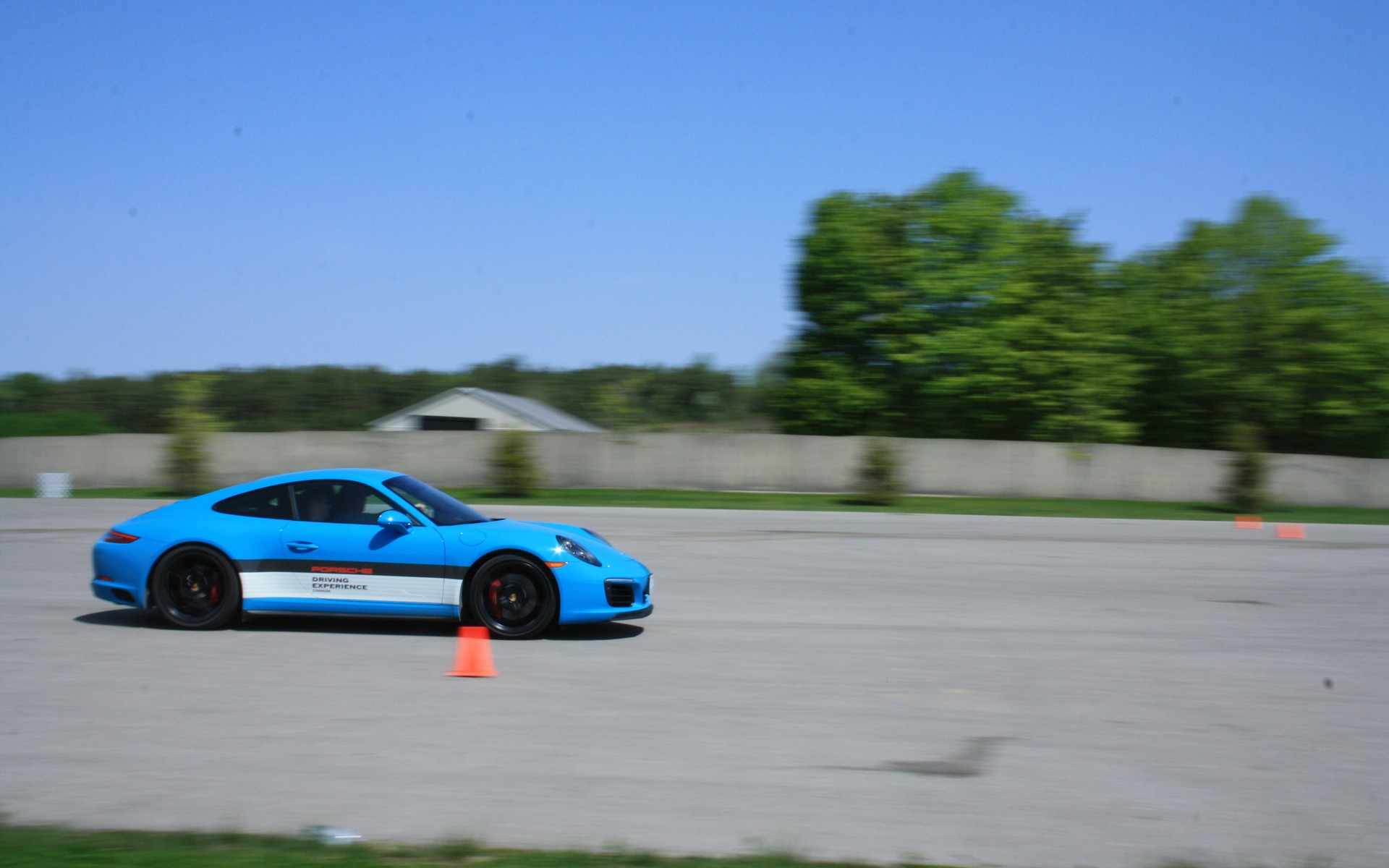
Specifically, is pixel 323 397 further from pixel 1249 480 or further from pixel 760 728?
pixel 760 728

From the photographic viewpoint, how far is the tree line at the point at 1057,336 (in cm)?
3481

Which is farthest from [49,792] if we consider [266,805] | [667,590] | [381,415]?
[381,415]

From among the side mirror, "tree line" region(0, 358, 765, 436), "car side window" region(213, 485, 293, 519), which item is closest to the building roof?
"tree line" region(0, 358, 765, 436)

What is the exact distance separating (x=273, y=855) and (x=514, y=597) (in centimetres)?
405

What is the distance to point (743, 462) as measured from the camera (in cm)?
3109

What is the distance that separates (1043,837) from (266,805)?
3.41 metres

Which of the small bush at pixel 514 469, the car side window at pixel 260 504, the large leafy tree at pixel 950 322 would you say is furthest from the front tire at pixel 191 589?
the large leafy tree at pixel 950 322

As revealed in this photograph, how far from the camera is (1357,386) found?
111 ft

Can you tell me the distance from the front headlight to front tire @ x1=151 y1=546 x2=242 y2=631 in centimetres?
261

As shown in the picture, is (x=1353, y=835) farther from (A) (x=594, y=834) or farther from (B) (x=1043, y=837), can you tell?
(A) (x=594, y=834)

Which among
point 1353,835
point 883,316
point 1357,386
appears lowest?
point 1353,835

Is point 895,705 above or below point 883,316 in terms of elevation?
below

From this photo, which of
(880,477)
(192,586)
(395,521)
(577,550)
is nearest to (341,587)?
(395,521)

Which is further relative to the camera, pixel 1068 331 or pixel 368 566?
pixel 1068 331
